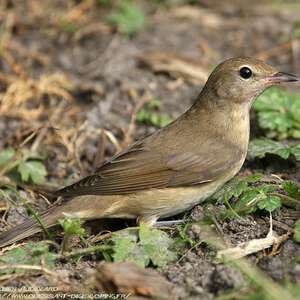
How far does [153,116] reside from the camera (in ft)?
24.3

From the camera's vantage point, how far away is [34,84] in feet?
26.9

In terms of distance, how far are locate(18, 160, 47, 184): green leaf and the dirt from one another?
0.21 m

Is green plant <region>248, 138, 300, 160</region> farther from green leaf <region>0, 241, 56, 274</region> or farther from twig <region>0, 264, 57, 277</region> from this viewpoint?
twig <region>0, 264, 57, 277</region>

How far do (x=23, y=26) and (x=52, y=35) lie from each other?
0.45 meters

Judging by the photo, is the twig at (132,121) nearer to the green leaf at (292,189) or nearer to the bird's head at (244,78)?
the bird's head at (244,78)

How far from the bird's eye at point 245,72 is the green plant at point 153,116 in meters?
1.53

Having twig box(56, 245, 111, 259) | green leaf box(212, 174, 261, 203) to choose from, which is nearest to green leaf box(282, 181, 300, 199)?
green leaf box(212, 174, 261, 203)

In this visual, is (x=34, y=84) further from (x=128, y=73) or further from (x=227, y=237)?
(x=227, y=237)

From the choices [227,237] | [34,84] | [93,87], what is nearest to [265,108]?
[227,237]

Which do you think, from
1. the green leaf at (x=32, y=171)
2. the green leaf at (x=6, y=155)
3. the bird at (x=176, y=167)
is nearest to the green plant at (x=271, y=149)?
the bird at (x=176, y=167)

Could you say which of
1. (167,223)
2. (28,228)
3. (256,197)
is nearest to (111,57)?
(167,223)

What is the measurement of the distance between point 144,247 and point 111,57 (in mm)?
4300

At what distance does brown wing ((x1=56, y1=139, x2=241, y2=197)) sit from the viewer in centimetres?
575

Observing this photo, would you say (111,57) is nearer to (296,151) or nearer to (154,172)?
(154,172)
